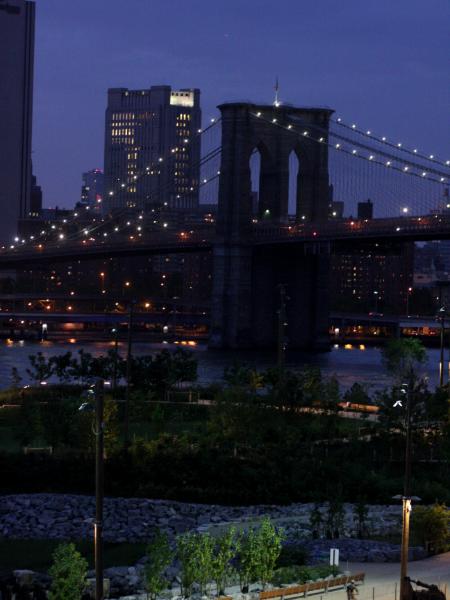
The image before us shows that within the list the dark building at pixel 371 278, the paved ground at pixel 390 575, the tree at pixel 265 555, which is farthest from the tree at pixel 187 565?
the dark building at pixel 371 278

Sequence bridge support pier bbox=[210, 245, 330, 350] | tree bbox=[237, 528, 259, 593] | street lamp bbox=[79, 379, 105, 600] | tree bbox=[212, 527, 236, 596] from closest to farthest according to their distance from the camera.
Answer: street lamp bbox=[79, 379, 105, 600] → tree bbox=[212, 527, 236, 596] → tree bbox=[237, 528, 259, 593] → bridge support pier bbox=[210, 245, 330, 350]

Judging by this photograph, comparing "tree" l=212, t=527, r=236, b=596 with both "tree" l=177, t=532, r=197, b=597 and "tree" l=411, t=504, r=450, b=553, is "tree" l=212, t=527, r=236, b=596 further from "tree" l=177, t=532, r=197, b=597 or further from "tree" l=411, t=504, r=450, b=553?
"tree" l=411, t=504, r=450, b=553

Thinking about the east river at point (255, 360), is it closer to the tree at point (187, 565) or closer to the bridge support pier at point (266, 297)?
the bridge support pier at point (266, 297)

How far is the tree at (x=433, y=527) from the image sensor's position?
2481cm

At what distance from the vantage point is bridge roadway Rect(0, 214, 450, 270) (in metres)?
72.6

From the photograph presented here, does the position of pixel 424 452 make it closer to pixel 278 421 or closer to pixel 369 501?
pixel 278 421

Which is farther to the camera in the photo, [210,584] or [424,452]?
[424,452]

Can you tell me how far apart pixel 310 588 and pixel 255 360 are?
5157 centimetres

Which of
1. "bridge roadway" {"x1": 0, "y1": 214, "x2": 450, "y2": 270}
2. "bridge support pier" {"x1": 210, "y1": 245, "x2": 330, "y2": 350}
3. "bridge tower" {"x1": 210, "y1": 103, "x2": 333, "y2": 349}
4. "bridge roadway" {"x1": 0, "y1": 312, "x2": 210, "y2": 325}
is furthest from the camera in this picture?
"bridge roadway" {"x1": 0, "y1": 312, "x2": 210, "y2": 325}

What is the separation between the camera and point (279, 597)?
814 inches

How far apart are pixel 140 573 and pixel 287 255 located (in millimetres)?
62763

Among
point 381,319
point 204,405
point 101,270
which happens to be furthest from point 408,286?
point 204,405

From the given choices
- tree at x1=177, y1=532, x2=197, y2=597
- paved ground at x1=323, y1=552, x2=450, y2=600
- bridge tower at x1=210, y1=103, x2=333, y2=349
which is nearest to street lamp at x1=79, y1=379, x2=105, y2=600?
tree at x1=177, y1=532, x2=197, y2=597

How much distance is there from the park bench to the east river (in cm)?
3529
